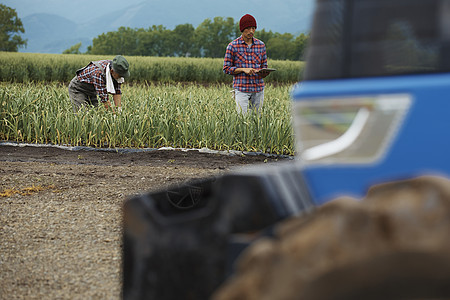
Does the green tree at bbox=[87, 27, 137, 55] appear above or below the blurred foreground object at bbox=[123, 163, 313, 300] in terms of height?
above

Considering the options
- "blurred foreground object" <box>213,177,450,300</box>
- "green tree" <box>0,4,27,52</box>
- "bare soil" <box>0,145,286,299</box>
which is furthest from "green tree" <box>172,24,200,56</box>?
"blurred foreground object" <box>213,177,450,300</box>

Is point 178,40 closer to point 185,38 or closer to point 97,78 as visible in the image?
point 185,38

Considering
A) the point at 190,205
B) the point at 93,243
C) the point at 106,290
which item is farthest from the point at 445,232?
the point at 93,243

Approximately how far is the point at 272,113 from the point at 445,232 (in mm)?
6000

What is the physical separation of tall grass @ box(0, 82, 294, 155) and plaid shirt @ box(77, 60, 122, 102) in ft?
0.83

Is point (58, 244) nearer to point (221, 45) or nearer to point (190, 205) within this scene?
point (190, 205)

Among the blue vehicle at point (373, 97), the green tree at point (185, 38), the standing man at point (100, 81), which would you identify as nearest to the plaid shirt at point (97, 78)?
the standing man at point (100, 81)

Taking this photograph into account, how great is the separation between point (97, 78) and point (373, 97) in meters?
6.09

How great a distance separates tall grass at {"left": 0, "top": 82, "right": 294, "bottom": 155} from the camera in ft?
21.6

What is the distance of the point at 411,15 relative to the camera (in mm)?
985

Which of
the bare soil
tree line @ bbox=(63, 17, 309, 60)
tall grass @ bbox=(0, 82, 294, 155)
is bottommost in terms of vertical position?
the bare soil

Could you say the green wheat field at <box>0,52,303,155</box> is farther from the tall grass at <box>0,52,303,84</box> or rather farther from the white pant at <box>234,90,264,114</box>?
the tall grass at <box>0,52,303,84</box>

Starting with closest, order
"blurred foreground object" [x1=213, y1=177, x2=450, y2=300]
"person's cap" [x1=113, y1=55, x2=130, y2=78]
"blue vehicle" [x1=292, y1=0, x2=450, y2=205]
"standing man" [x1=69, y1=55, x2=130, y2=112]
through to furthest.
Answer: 1. "blurred foreground object" [x1=213, y1=177, x2=450, y2=300]
2. "blue vehicle" [x1=292, y1=0, x2=450, y2=205]
3. "person's cap" [x1=113, y1=55, x2=130, y2=78]
4. "standing man" [x1=69, y1=55, x2=130, y2=112]

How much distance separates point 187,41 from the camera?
264 feet
